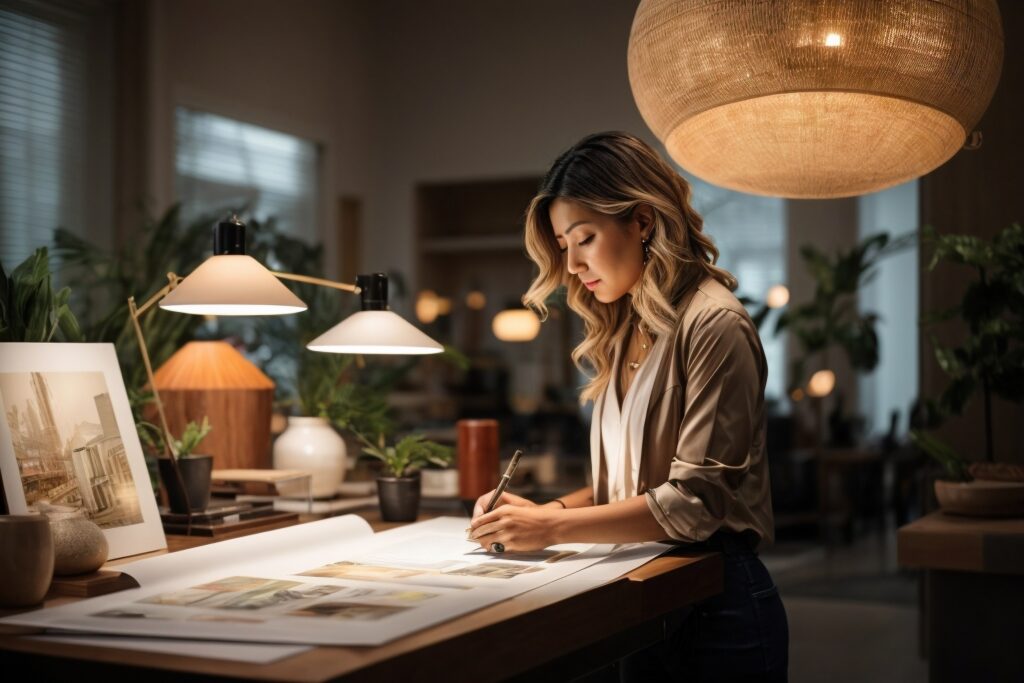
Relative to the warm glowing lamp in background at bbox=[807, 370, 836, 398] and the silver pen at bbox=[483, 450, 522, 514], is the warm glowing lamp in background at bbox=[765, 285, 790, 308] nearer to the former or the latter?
the warm glowing lamp in background at bbox=[807, 370, 836, 398]

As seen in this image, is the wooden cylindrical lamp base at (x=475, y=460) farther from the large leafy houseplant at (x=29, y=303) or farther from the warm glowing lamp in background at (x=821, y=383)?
the warm glowing lamp in background at (x=821, y=383)

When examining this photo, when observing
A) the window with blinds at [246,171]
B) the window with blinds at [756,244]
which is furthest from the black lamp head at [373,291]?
the window with blinds at [756,244]

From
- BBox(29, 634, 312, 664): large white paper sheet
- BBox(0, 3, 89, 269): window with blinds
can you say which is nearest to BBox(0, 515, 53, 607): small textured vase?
BBox(29, 634, 312, 664): large white paper sheet

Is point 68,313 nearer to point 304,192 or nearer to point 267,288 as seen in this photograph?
point 267,288

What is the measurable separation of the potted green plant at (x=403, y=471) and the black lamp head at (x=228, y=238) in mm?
590

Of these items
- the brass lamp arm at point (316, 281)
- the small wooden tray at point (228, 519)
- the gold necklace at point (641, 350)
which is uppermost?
the brass lamp arm at point (316, 281)

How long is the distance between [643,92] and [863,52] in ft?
1.38

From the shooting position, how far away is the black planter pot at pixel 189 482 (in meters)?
1.90

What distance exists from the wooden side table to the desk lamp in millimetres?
1266

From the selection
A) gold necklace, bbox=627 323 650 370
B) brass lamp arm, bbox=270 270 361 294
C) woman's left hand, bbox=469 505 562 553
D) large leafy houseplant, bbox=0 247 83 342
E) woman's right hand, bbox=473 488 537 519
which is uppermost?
brass lamp arm, bbox=270 270 361 294

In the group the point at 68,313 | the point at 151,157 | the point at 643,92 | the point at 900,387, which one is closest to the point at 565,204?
the point at 643,92

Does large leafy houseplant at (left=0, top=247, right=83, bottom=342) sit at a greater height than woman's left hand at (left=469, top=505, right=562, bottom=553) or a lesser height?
greater

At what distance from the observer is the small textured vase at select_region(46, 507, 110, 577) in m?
1.45

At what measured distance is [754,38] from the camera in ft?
5.66
